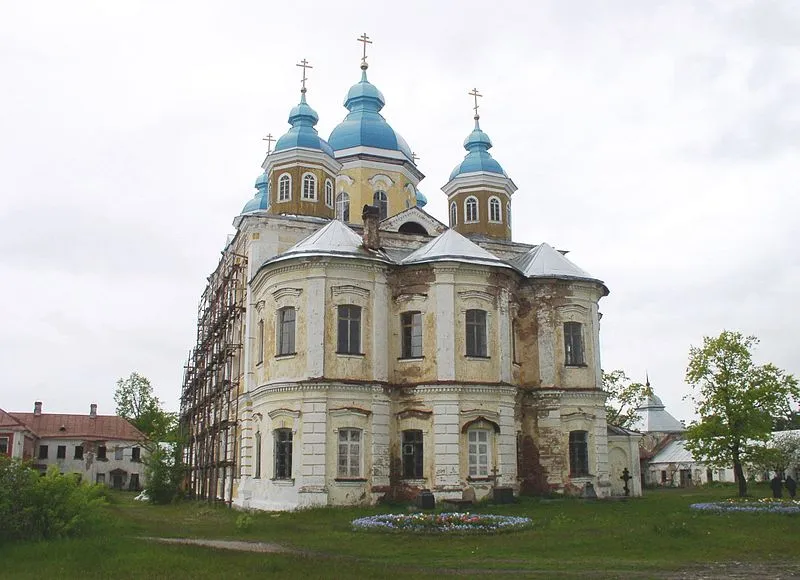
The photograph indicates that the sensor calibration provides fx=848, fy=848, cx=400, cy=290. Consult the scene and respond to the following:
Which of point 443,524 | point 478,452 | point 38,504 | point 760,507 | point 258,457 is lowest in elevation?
point 443,524

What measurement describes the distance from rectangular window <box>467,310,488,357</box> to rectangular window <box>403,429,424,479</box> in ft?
10.6

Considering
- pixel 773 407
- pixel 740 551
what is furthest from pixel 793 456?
pixel 740 551

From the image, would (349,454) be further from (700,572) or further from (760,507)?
(700,572)

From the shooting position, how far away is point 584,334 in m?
31.6

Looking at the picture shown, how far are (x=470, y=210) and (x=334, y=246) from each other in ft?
37.8

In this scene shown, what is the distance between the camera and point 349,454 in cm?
2659

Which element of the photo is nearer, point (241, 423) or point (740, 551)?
point (740, 551)

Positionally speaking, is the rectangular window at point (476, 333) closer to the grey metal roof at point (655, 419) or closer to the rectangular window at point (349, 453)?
the rectangular window at point (349, 453)

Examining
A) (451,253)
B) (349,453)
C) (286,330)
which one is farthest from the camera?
(451,253)

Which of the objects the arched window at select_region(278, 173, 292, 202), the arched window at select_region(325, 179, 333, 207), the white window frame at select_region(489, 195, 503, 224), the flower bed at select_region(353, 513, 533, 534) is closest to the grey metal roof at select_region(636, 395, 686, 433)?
the white window frame at select_region(489, 195, 503, 224)

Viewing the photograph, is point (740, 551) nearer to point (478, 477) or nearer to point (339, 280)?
point (478, 477)

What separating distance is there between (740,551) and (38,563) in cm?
1264

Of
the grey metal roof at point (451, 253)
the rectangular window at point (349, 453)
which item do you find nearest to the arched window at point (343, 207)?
the grey metal roof at point (451, 253)

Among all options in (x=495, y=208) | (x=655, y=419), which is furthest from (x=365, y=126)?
(x=655, y=419)
